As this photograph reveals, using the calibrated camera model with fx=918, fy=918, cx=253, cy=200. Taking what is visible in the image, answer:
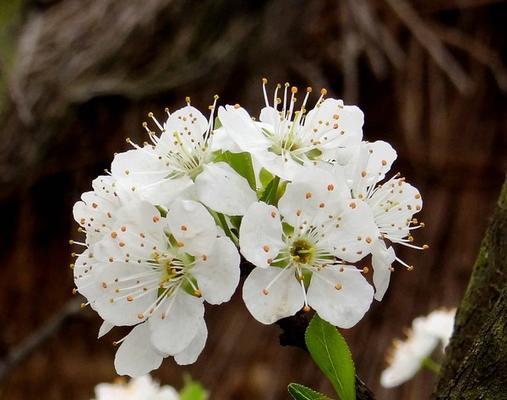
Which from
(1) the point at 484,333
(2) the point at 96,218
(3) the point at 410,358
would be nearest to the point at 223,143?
→ (2) the point at 96,218

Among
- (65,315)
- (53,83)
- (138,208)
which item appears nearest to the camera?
(138,208)

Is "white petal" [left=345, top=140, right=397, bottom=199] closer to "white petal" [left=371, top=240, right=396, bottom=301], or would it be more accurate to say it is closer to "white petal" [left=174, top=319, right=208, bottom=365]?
"white petal" [left=371, top=240, right=396, bottom=301]

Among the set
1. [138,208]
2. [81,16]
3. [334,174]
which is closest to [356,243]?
[334,174]

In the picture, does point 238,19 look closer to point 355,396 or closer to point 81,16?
point 81,16

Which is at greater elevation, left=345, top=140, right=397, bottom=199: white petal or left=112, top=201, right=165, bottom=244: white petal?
left=112, top=201, right=165, bottom=244: white petal

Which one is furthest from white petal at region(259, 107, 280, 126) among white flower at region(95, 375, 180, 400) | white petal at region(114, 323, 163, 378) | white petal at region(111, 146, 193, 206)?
white flower at region(95, 375, 180, 400)

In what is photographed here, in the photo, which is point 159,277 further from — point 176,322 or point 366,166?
point 366,166

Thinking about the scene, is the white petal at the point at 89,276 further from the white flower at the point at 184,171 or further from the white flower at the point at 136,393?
the white flower at the point at 136,393
